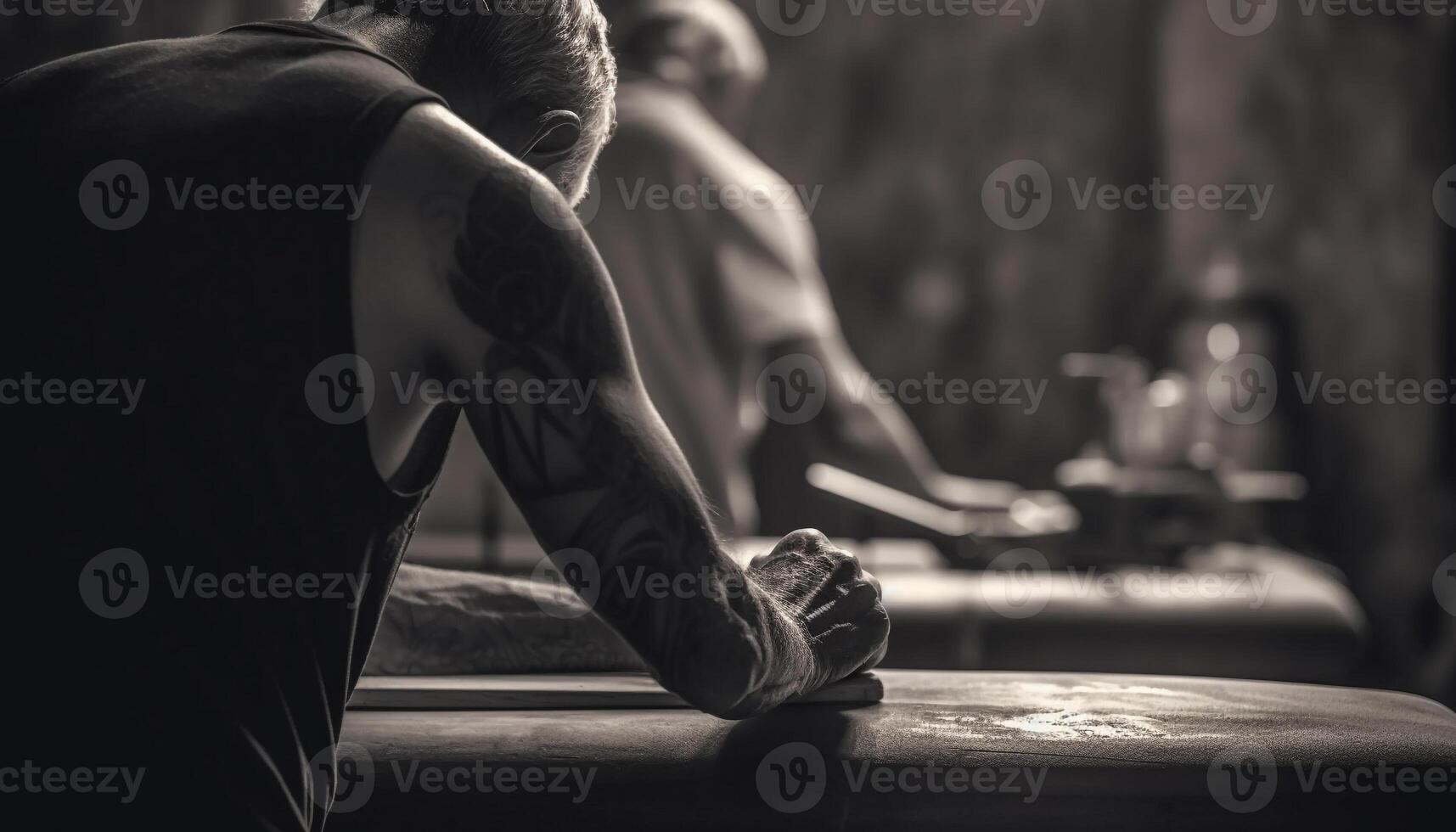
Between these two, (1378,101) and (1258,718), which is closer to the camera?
(1258,718)

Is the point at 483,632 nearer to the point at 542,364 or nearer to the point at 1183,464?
the point at 542,364

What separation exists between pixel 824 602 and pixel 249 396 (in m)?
0.52

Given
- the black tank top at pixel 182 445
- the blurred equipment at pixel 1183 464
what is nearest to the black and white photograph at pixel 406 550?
the black tank top at pixel 182 445

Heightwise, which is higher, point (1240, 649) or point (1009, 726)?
point (1009, 726)

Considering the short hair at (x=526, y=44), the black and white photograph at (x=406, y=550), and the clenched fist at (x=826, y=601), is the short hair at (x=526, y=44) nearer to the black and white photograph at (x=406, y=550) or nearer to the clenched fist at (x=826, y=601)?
the black and white photograph at (x=406, y=550)

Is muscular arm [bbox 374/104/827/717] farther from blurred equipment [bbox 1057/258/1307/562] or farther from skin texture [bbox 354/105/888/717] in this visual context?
blurred equipment [bbox 1057/258/1307/562]

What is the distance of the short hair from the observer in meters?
0.95

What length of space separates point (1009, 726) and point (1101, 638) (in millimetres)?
1795

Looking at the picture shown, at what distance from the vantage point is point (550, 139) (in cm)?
99

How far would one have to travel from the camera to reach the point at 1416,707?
4.08ft

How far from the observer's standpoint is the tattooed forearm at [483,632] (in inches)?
52.3

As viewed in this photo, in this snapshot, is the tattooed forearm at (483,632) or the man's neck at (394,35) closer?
the man's neck at (394,35)

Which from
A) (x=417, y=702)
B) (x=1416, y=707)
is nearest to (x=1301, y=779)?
(x=1416, y=707)

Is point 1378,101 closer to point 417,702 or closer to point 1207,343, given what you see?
point 1207,343
